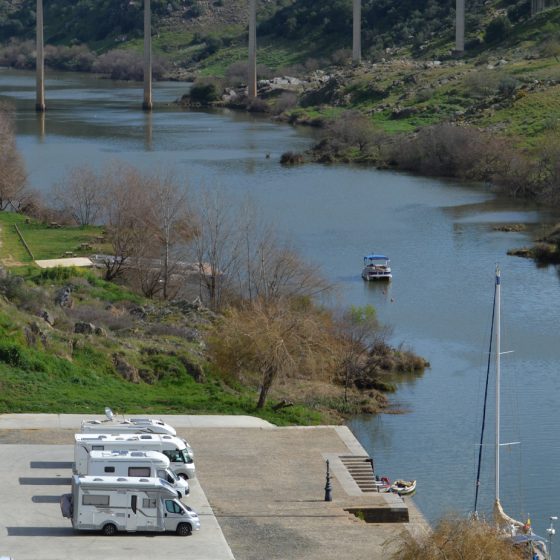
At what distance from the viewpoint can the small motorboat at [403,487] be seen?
33594 millimetres

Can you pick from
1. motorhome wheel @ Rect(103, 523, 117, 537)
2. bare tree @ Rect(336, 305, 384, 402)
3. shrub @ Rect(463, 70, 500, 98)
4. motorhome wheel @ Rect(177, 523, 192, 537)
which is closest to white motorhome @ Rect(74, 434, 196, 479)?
motorhome wheel @ Rect(103, 523, 117, 537)

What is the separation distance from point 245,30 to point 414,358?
467 ft

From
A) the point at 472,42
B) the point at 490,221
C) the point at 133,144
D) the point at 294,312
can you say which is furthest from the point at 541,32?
the point at 294,312

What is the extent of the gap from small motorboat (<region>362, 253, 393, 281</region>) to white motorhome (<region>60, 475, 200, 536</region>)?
31.5 m

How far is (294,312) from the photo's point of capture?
1668 inches

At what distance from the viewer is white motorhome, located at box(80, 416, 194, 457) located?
30.8m

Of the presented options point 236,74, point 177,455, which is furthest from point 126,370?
point 236,74

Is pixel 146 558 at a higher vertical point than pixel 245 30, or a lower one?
lower

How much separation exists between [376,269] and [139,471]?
31.0m

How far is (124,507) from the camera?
2680 cm

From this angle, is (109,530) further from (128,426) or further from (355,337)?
(355,337)

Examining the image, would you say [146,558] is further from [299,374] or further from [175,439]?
[299,374]

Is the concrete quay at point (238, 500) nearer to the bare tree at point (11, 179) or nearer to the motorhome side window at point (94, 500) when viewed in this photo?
the motorhome side window at point (94, 500)

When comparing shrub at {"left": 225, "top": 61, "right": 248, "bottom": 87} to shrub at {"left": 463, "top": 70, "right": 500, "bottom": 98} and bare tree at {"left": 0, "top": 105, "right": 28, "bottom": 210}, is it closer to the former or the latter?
shrub at {"left": 463, "top": 70, "right": 500, "bottom": 98}
